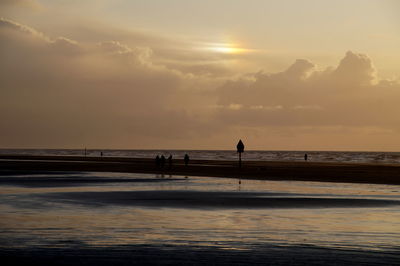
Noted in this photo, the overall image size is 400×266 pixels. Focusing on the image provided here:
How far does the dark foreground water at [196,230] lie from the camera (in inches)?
527

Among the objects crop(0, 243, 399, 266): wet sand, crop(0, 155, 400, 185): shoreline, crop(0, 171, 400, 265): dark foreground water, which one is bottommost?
crop(0, 243, 399, 266): wet sand

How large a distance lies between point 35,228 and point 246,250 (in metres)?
6.92

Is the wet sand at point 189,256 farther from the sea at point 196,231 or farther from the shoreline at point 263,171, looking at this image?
the shoreline at point 263,171

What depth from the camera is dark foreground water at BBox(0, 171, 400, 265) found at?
43.9ft

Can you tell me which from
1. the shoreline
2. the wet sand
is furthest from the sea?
the shoreline

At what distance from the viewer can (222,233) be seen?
17.3 metres

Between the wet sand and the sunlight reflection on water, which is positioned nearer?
the wet sand

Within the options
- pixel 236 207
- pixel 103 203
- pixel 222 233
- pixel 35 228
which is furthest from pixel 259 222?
pixel 103 203

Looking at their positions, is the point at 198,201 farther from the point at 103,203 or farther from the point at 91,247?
the point at 91,247

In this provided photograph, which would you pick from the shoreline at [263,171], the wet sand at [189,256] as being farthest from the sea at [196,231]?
the shoreline at [263,171]

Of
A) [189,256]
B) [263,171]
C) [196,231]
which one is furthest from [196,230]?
[263,171]

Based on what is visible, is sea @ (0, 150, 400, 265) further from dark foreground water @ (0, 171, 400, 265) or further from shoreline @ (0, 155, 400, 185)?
shoreline @ (0, 155, 400, 185)

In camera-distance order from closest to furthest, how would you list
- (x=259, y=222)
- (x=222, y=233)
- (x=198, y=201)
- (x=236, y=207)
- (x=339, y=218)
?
(x=222, y=233) < (x=259, y=222) < (x=339, y=218) < (x=236, y=207) < (x=198, y=201)

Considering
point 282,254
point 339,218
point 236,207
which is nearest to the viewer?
point 282,254
